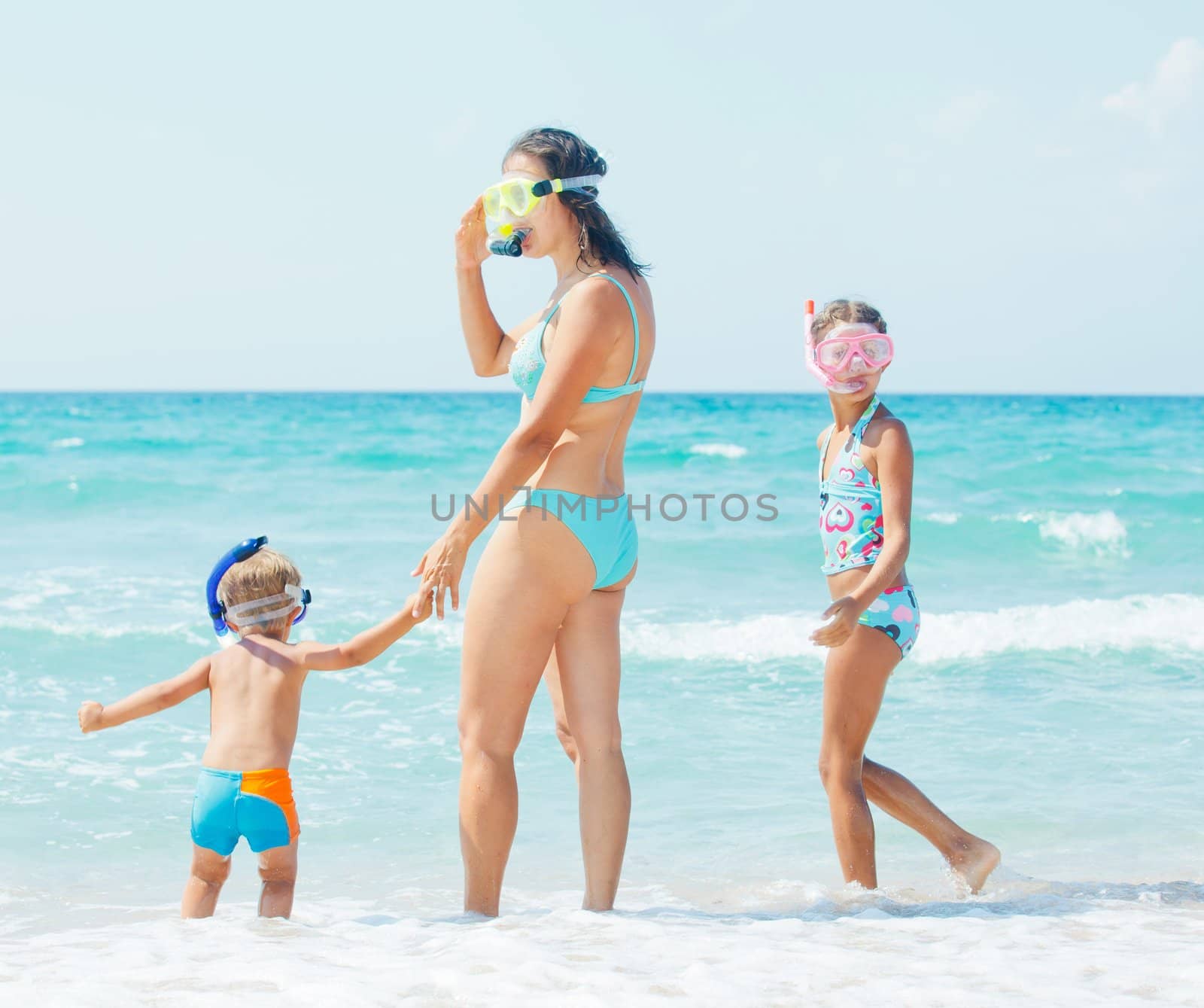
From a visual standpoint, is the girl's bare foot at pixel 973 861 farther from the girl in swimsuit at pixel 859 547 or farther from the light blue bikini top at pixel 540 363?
the light blue bikini top at pixel 540 363

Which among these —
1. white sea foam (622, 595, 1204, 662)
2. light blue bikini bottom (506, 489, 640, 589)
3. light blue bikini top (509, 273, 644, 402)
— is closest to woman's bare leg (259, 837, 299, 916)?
light blue bikini bottom (506, 489, 640, 589)

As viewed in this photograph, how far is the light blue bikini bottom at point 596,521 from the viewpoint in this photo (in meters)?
2.86

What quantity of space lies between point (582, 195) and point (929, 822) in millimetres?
2122

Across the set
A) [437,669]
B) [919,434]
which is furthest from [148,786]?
[919,434]

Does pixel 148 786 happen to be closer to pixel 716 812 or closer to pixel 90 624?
pixel 716 812

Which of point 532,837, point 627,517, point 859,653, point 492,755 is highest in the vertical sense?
point 627,517

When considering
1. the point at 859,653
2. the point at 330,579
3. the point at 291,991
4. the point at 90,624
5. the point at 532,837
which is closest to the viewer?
the point at 291,991

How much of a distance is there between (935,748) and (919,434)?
25.6 m

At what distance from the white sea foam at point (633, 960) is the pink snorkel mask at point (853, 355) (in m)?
1.47

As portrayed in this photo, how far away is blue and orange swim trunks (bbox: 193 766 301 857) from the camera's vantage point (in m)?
3.14

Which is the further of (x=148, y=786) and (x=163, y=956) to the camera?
(x=148, y=786)

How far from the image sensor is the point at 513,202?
2971mm

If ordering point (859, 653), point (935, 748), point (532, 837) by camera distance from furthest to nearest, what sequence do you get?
point (935, 748) → point (532, 837) → point (859, 653)

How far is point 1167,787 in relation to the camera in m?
5.08
